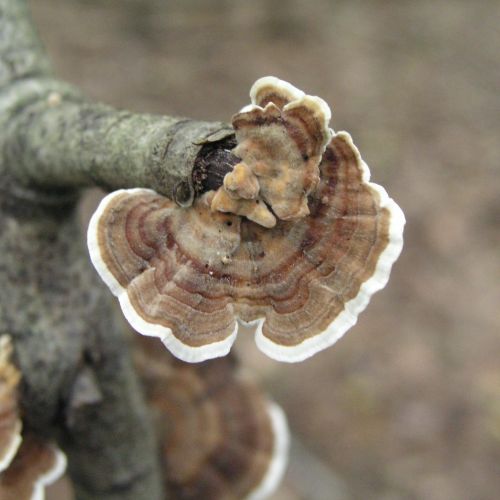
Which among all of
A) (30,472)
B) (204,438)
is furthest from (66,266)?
(204,438)

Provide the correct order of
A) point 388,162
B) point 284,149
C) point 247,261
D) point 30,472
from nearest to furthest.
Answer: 1. point 284,149
2. point 247,261
3. point 30,472
4. point 388,162

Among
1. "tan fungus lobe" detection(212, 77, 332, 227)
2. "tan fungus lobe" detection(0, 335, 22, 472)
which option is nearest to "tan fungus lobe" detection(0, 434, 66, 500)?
"tan fungus lobe" detection(0, 335, 22, 472)

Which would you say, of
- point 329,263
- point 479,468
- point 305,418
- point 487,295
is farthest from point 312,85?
point 329,263

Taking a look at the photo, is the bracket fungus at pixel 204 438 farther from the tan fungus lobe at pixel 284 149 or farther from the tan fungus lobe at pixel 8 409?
the tan fungus lobe at pixel 284 149

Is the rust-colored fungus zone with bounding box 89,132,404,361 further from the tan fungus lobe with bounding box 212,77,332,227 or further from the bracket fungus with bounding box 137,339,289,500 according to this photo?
the bracket fungus with bounding box 137,339,289,500

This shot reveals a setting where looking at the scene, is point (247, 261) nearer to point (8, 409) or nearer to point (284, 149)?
point (284, 149)
